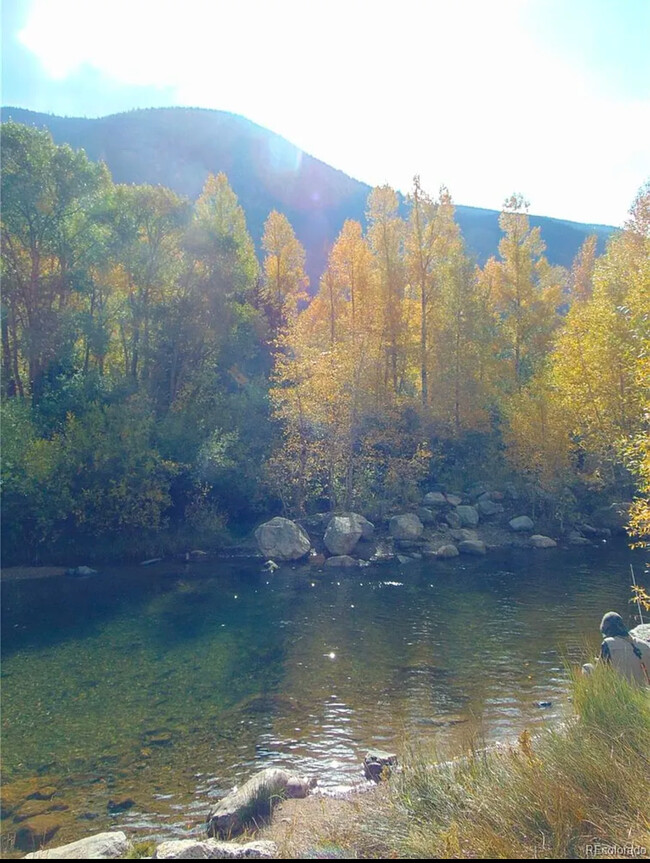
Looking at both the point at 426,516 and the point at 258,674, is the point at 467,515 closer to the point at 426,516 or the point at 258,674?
the point at 426,516

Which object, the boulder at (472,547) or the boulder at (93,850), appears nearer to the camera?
the boulder at (93,850)

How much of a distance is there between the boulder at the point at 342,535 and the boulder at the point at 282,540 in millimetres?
917

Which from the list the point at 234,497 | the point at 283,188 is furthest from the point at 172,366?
the point at 283,188

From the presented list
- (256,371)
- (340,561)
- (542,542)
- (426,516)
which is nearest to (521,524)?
(542,542)

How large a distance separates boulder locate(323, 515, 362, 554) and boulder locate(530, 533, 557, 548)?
7439 mm

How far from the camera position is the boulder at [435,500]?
28906 millimetres

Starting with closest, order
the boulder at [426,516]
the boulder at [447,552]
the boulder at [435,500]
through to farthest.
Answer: the boulder at [447,552], the boulder at [426,516], the boulder at [435,500]

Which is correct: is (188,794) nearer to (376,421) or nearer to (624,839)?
(624,839)

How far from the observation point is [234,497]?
91.2 feet

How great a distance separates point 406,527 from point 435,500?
3.45 m

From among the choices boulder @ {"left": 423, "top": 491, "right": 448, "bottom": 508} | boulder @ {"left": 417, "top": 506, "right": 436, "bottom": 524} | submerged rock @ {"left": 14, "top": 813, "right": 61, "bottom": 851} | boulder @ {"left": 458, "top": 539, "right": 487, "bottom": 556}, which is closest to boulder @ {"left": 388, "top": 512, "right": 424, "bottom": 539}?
boulder @ {"left": 417, "top": 506, "right": 436, "bottom": 524}

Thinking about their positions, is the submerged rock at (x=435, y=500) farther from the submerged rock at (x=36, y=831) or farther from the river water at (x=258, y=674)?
the submerged rock at (x=36, y=831)

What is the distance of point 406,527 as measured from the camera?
1029 inches

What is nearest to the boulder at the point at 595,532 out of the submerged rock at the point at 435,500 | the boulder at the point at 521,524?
the boulder at the point at 521,524
